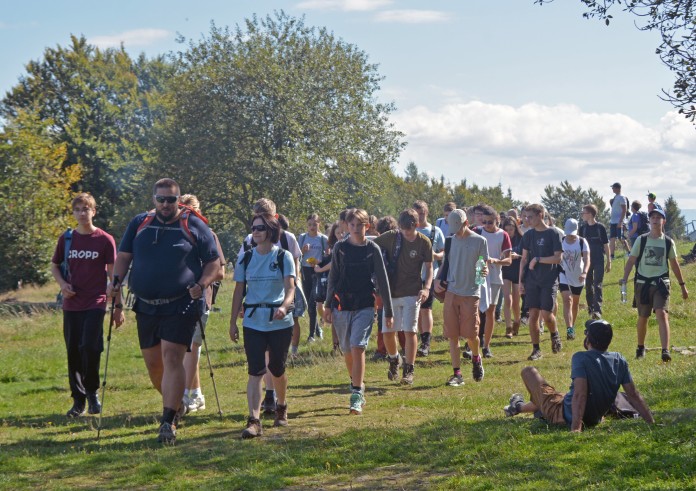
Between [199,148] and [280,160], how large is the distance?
3319 millimetres

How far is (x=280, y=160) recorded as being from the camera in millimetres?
38250

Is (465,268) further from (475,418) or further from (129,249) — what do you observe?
(129,249)

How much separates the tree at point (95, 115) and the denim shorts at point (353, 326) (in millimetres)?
36768

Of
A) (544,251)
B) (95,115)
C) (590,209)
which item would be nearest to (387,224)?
(544,251)

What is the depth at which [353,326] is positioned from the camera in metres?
10.2

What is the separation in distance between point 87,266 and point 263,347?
9.69ft

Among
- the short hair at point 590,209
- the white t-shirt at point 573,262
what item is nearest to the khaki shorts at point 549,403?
the white t-shirt at point 573,262

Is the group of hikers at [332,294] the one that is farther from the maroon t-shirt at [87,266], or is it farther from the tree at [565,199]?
the tree at [565,199]

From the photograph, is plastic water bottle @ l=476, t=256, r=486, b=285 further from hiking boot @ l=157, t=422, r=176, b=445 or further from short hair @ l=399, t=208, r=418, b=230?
hiking boot @ l=157, t=422, r=176, b=445

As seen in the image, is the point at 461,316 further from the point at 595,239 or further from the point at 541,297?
the point at 595,239

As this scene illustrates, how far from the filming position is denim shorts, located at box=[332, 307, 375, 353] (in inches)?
398

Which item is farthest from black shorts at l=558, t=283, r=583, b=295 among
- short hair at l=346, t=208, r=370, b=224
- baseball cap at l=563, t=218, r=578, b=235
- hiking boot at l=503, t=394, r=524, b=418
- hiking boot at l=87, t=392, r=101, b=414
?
hiking boot at l=87, t=392, r=101, b=414

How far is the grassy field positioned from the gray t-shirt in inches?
46.7

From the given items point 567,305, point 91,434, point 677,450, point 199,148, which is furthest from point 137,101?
point 677,450
